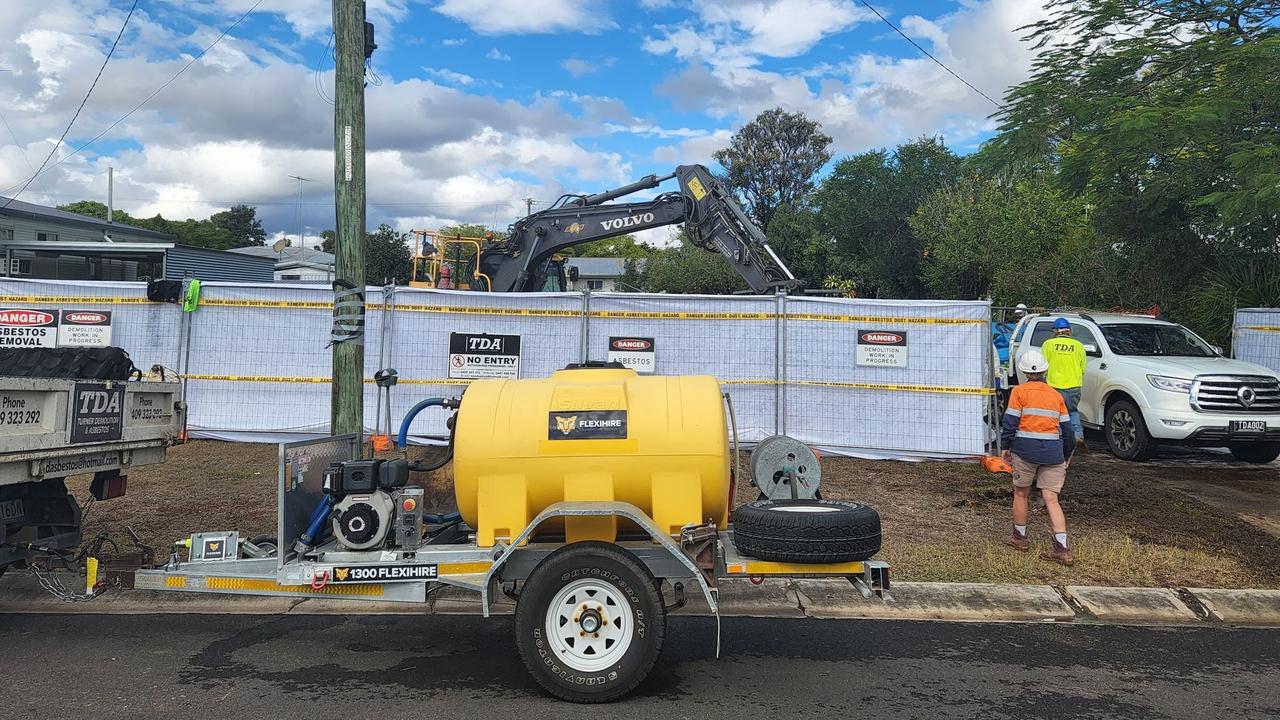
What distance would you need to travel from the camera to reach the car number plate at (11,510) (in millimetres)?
5452

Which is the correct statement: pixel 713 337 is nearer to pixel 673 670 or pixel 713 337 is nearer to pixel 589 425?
pixel 673 670

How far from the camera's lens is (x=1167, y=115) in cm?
1036

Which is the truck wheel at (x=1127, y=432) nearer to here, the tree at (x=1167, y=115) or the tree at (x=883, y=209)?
the tree at (x=1167, y=115)

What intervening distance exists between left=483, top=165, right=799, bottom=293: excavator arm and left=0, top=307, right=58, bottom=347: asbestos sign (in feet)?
21.4

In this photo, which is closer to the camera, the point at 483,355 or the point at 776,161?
the point at 483,355

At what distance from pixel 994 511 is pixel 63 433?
784 centimetres

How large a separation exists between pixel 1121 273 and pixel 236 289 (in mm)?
17412

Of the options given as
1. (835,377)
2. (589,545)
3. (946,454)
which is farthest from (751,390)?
(589,545)

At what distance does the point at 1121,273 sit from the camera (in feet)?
64.7

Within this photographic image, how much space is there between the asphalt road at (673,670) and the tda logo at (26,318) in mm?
7626

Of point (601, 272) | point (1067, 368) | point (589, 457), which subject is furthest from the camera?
point (601, 272)

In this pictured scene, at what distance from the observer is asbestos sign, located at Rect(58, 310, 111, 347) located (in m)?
12.2

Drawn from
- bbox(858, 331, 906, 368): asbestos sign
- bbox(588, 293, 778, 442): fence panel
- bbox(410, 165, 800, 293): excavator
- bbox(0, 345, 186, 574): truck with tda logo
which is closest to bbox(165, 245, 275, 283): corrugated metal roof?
bbox(410, 165, 800, 293): excavator

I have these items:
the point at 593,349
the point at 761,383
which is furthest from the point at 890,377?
the point at 593,349
